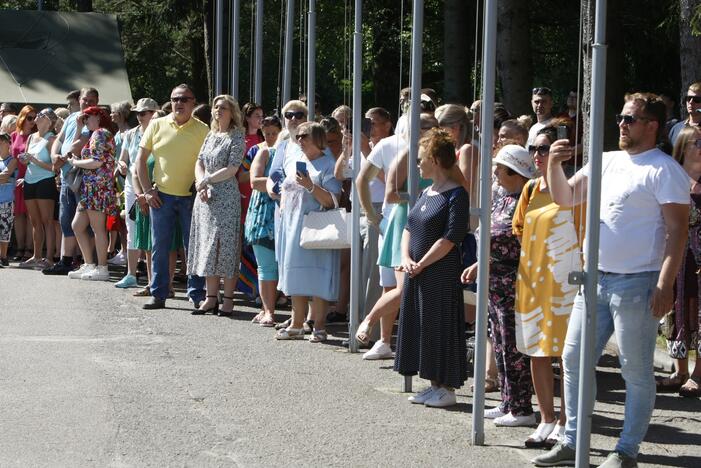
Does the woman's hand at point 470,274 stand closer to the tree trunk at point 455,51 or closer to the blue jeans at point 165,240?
the blue jeans at point 165,240

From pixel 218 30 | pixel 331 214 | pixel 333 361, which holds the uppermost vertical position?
pixel 218 30

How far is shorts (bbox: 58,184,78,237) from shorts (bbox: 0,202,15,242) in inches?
57.7

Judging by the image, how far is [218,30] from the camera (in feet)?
77.5

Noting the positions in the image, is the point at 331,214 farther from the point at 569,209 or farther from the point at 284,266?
the point at 569,209

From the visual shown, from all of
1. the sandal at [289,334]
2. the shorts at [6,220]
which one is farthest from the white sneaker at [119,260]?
the sandal at [289,334]

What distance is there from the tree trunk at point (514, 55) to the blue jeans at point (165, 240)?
23.7 ft

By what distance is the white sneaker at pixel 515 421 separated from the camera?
8055mm

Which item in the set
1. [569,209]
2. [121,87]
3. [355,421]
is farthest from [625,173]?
[121,87]

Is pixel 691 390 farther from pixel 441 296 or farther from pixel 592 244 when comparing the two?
pixel 592 244

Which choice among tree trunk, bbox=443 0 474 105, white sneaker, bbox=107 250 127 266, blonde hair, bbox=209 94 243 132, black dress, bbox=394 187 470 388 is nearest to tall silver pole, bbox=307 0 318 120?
blonde hair, bbox=209 94 243 132

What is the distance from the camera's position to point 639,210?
6.74m

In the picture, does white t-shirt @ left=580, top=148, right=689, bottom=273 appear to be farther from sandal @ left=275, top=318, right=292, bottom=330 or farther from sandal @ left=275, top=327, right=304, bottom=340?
sandal @ left=275, top=318, right=292, bottom=330

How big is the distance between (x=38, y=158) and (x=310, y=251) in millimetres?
6596

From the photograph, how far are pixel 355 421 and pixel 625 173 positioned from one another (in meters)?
2.26
